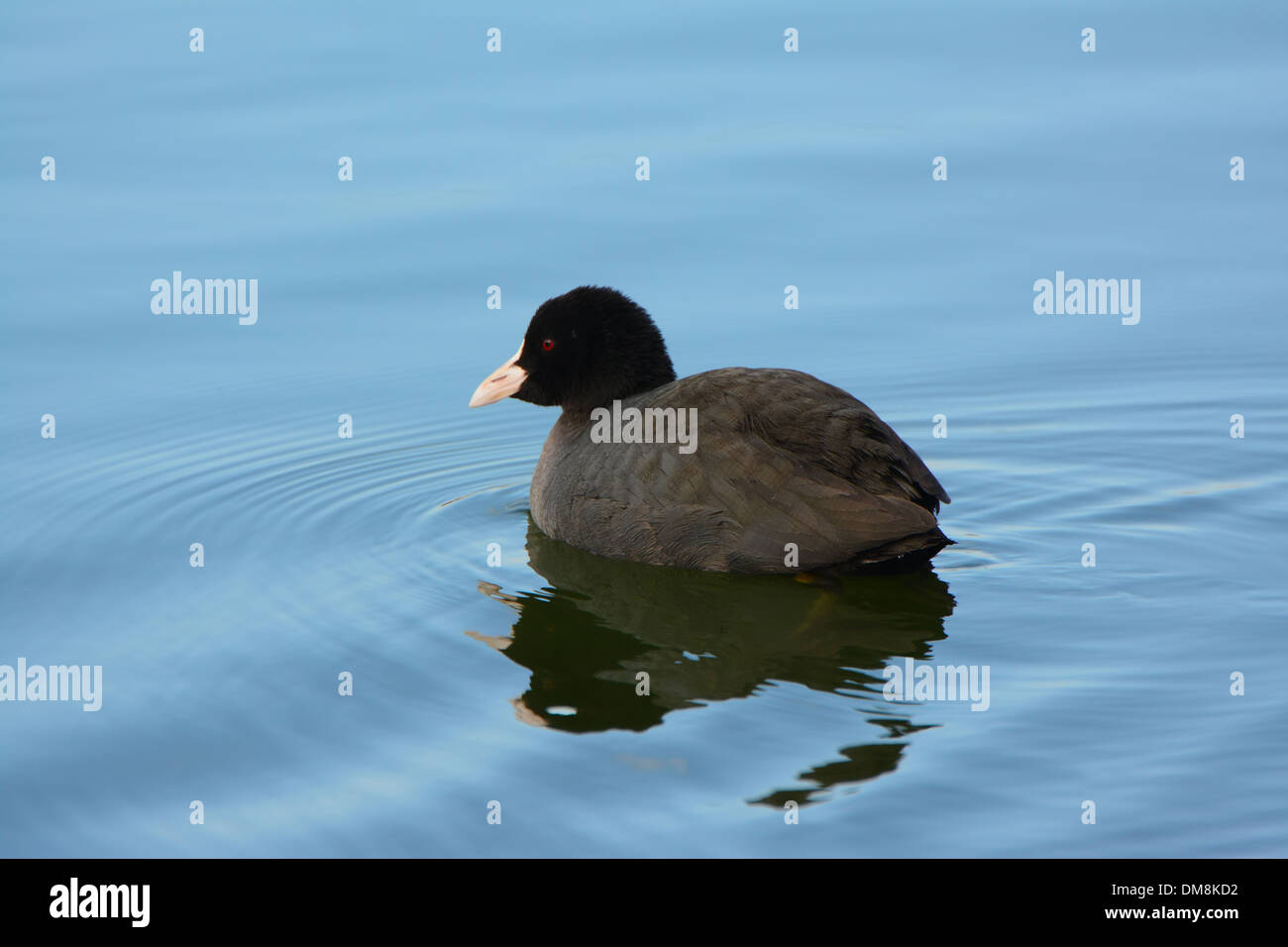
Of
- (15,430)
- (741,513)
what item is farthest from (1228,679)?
(15,430)

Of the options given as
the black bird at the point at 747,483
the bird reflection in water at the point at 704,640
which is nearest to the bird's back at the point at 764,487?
the black bird at the point at 747,483

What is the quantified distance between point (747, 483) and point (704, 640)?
103cm

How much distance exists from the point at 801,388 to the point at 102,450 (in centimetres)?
506

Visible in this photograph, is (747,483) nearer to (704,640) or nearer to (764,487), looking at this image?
(764,487)

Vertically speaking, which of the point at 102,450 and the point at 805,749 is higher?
the point at 102,450

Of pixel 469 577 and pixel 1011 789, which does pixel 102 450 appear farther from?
pixel 1011 789

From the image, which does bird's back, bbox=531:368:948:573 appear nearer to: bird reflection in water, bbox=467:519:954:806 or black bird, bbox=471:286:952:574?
black bird, bbox=471:286:952:574

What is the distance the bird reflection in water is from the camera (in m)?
7.02

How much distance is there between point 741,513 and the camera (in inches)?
337

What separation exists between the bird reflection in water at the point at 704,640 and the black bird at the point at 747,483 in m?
0.18
